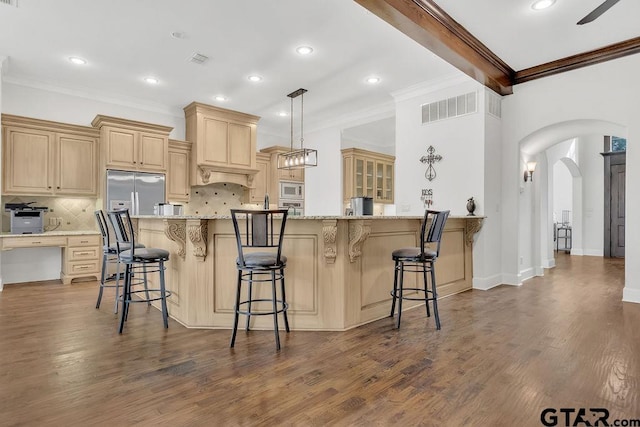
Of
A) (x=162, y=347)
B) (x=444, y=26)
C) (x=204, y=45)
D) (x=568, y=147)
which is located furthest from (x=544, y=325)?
(x=568, y=147)

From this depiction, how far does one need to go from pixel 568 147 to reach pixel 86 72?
9.40m

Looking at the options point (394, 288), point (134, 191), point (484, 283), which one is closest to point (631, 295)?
point (484, 283)

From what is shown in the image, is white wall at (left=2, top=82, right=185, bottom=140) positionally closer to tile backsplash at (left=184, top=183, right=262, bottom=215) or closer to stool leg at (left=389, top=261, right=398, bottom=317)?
tile backsplash at (left=184, top=183, right=262, bottom=215)

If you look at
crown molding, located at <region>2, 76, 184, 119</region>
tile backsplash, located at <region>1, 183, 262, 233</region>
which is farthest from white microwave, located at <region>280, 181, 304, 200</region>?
crown molding, located at <region>2, 76, 184, 119</region>

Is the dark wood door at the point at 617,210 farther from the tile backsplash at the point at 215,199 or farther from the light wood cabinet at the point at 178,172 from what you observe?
A: the light wood cabinet at the point at 178,172

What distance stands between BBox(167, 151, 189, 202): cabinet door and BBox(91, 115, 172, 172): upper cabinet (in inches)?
10.2

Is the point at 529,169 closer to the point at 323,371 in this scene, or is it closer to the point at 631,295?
the point at 631,295

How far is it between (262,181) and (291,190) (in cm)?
77

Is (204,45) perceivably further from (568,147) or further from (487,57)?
(568,147)

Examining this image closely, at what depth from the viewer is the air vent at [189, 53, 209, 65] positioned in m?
4.55

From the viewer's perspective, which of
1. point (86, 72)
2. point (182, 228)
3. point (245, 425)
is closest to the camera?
point (245, 425)

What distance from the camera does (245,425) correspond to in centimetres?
173

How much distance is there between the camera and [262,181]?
25.0 feet

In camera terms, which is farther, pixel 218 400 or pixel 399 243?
pixel 399 243
